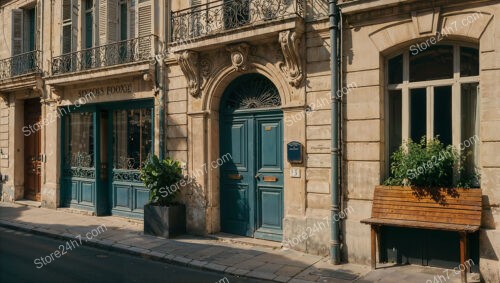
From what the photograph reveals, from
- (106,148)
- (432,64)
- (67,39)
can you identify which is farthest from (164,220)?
(67,39)

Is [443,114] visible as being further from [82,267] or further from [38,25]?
[38,25]

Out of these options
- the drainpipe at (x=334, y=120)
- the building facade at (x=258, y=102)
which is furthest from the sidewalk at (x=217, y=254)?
the drainpipe at (x=334, y=120)

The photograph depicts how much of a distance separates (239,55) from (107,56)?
440 centimetres

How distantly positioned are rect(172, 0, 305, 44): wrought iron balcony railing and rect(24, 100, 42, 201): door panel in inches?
282

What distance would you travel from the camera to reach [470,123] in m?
6.38

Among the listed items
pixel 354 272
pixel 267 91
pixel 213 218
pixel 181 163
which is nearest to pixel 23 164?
pixel 181 163

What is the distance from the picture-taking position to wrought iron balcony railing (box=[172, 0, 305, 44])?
7766 millimetres

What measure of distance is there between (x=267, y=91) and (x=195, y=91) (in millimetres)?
1681

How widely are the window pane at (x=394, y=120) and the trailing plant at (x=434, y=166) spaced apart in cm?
49

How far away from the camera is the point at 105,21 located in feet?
35.9

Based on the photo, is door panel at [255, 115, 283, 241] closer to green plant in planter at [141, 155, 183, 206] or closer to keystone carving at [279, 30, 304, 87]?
keystone carving at [279, 30, 304, 87]

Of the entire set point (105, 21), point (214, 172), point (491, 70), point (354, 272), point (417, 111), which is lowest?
point (354, 272)

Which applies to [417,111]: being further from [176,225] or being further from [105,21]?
[105,21]

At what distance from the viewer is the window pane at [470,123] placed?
629 centimetres
